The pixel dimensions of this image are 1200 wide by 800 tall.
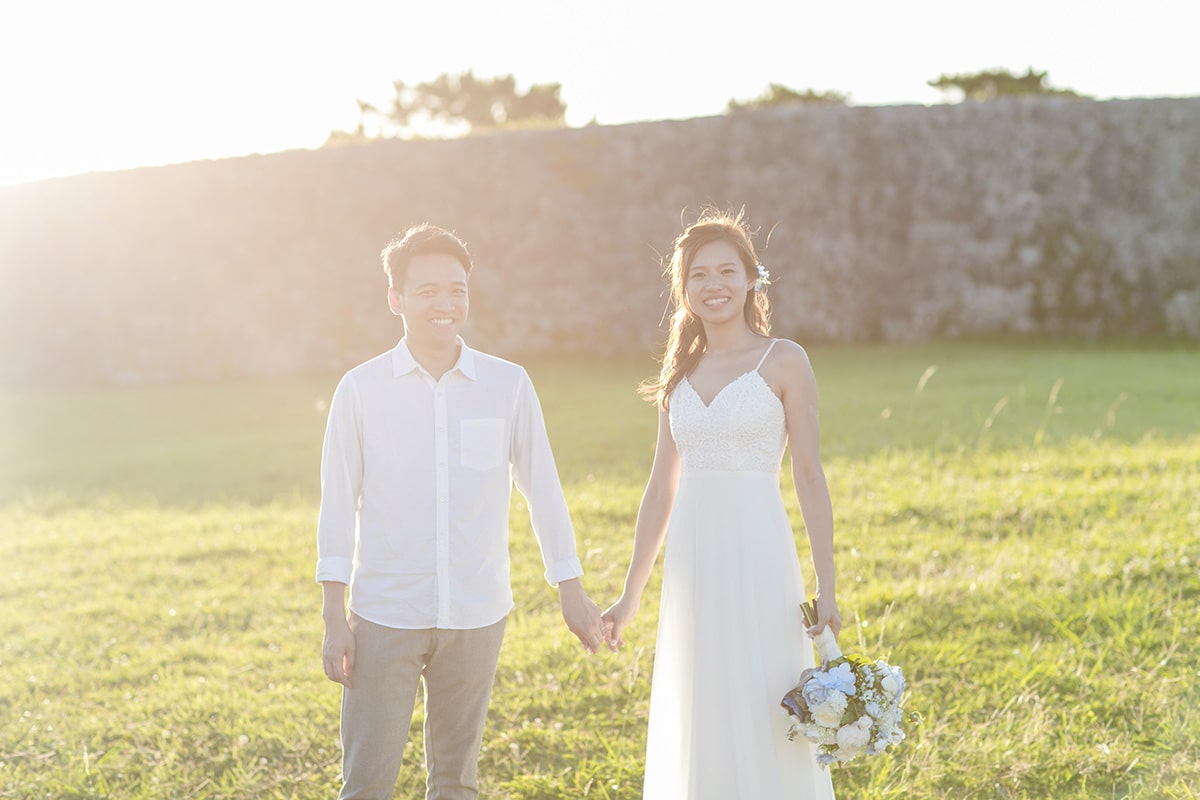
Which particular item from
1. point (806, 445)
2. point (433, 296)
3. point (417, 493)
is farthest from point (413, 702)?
point (806, 445)

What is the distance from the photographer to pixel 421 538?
3.06 meters

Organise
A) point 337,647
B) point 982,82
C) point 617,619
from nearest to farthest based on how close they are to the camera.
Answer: point 337,647, point 617,619, point 982,82

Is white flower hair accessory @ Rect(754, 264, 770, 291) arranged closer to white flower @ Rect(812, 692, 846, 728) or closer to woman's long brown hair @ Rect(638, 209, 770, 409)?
woman's long brown hair @ Rect(638, 209, 770, 409)

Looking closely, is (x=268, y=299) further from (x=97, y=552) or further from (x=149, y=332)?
(x=97, y=552)

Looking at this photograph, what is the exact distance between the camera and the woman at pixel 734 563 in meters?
3.10

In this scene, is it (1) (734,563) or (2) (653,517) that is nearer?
(1) (734,563)

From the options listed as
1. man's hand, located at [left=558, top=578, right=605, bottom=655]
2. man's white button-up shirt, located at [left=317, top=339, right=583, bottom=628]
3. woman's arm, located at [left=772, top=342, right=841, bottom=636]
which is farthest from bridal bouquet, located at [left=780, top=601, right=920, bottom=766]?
man's white button-up shirt, located at [left=317, top=339, right=583, bottom=628]

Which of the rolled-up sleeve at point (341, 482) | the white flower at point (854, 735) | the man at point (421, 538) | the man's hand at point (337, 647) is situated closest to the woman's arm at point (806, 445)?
the white flower at point (854, 735)

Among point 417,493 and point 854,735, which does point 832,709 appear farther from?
point 417,493

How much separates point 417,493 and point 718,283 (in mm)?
1098

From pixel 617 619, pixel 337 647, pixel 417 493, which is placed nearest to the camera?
pixel 337 647

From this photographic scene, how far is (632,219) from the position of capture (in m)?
17.7

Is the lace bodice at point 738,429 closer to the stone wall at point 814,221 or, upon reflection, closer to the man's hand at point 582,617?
the man's hand at point 582,617

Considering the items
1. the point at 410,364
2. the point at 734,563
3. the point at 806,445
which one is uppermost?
the point at 410,364
